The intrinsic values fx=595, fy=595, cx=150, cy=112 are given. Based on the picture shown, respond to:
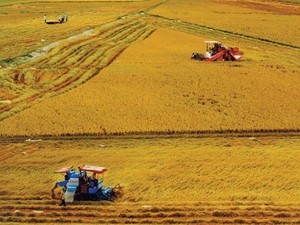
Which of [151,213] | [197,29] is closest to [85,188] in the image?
[151,213]

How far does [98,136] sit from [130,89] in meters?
6.83

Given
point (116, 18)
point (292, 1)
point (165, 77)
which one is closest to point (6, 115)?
point (165, 77)

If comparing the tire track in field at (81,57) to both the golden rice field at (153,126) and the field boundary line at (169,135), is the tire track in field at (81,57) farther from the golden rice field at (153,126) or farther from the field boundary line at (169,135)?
the field boundary line at (169,135)

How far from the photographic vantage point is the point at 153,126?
2316 cm

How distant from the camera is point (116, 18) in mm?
57594

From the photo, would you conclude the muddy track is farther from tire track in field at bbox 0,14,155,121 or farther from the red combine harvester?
the red combine harvester

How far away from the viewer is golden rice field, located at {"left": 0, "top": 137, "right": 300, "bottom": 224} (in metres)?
15.3

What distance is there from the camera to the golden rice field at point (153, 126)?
1592 centimetres

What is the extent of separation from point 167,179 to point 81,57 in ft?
68.2

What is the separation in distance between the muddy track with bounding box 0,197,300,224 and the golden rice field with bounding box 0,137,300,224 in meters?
0.03

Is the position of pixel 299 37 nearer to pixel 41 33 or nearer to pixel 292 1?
pixel 41 33

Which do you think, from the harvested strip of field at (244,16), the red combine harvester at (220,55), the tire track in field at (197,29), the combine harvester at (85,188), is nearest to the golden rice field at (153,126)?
the combine harvester at (85,188)

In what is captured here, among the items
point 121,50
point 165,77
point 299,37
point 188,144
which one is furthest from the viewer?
point 299,37

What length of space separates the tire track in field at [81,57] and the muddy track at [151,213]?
936cm
